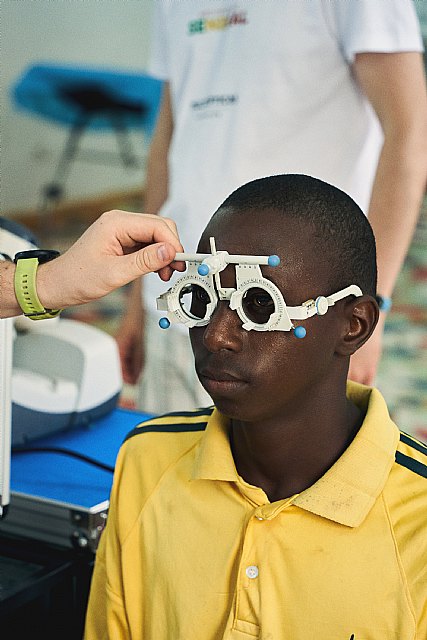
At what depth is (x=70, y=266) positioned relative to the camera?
107 centimetres

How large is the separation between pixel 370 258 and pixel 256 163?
24.8 inches

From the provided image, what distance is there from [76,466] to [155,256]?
60cm

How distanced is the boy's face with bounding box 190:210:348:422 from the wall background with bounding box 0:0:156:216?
479 centimetres

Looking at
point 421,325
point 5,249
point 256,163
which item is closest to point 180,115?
point 256,163

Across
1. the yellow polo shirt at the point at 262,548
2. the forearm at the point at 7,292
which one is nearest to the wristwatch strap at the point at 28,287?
the forearm at the point at 7,292

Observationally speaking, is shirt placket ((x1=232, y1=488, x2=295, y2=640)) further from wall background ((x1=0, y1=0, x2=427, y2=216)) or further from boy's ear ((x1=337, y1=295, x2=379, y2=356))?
wall background ((x1=0, y1=0, x2=427, y2=216))

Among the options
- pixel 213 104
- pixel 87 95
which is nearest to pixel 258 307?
pixel 213 104

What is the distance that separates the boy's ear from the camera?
104 centimetres

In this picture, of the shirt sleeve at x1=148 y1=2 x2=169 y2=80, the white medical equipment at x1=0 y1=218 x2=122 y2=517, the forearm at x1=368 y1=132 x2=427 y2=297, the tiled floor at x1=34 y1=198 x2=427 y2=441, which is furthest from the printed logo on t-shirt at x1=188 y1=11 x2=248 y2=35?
the tiled floor at x1=34 y1=198 x2=427 y2=441

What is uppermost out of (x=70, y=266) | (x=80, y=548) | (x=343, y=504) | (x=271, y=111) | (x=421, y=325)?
(x=271, y=111)

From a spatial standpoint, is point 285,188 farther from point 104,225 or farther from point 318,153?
point 318,153

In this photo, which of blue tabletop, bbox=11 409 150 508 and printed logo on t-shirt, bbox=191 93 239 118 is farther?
printed logo on t-shirt, bbox=191 93 239 118

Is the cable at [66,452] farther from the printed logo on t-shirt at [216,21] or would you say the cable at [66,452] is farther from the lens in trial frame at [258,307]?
the printed logo on t-shirt at [216,21]

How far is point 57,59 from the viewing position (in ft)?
18.7
